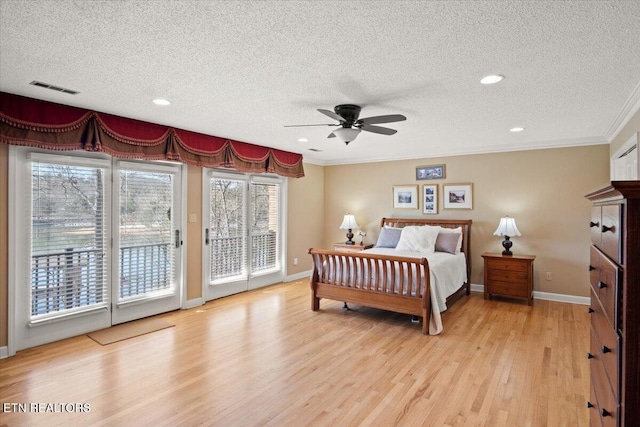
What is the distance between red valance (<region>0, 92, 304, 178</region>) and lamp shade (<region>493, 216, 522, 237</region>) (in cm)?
373

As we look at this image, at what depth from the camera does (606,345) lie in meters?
1.30

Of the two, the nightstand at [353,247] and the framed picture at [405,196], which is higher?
the framed picture at [405,196]

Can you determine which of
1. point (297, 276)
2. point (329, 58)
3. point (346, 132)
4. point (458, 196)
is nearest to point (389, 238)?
point (458, 196)

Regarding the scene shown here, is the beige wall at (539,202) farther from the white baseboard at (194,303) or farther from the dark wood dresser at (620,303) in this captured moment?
the dark wood dresser at (620,303)

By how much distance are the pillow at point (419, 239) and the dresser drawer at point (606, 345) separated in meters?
3.70

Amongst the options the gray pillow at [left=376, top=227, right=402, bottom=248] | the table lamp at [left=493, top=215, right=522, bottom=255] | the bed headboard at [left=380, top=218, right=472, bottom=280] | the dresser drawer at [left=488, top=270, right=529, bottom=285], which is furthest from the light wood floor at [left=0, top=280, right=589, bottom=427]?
the gray pillow at [left=376, top=227, right=402, bottom=248]

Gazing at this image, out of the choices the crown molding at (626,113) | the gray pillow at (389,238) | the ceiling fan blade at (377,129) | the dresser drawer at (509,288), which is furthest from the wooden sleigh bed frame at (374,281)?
the crown molding at (626,113)

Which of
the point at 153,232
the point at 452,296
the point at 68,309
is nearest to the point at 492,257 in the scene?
the point at 452,296

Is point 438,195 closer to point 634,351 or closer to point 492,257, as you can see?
point 492,257

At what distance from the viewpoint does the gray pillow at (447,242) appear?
5316 mm

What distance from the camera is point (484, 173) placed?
5.65 metres

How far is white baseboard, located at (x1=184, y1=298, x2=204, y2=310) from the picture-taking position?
4820mm

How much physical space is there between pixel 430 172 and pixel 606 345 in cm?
505

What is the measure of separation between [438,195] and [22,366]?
18.8 feet
